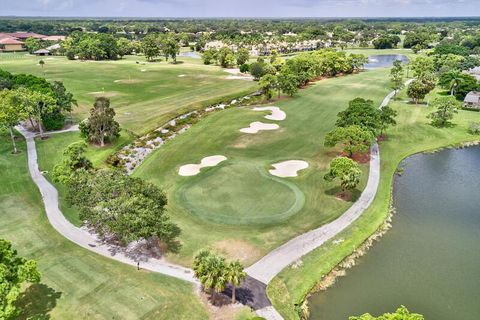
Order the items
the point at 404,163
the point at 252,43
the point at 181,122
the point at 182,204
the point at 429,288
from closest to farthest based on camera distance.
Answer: the point at 429,288
the point at 182,204
the point at 404,163
the point at 181,122
the point at 252,43

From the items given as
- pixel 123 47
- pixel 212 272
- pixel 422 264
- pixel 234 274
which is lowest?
pixel 422 264

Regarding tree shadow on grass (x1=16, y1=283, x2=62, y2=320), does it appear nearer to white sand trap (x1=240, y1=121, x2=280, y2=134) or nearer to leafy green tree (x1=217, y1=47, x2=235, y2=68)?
white sand trap (x1=240, y1=121, x2=280, y2=134)

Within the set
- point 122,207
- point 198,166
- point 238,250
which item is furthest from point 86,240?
point 198,166

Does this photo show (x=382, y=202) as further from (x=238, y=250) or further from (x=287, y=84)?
(x=287, y=84)

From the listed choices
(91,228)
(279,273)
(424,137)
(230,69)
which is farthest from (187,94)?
(279,273)

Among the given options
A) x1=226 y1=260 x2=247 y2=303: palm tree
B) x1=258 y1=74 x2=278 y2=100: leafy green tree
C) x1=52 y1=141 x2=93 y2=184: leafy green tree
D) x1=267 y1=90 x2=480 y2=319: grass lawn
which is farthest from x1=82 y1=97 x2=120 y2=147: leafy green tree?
x1=226 y1=260 x2=247 y2=303: palm tree

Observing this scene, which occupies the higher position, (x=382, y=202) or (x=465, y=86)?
Answer: (x=465, y=86)

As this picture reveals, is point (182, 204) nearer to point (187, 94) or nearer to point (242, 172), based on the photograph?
point (242, 172)

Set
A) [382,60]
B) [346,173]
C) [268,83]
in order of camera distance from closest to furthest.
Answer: [346,173]
[268,83]
[382,60]
